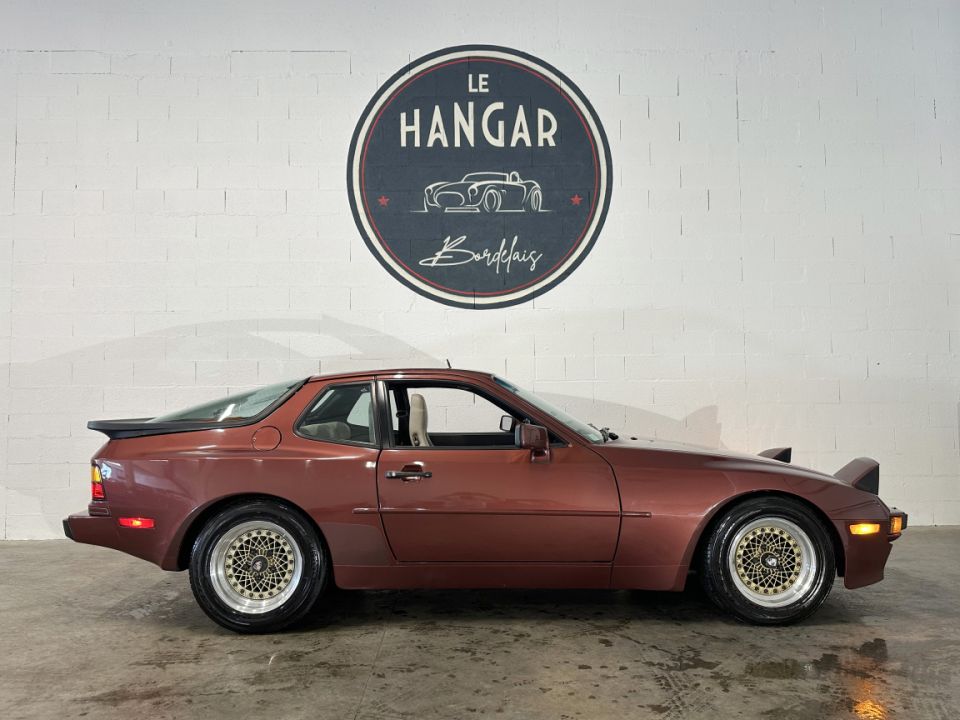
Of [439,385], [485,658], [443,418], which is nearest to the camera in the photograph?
[485,658]

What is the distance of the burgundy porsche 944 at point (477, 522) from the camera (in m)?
3.49

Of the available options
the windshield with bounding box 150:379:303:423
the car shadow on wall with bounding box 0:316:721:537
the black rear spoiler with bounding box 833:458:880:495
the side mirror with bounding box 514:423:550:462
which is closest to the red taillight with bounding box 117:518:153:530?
the windshield with bounding box 150:379:303:423

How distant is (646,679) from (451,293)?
3.79 metres

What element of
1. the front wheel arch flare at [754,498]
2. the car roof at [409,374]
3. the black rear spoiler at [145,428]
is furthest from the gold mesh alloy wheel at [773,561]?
the black rear spoiler at [145,428]

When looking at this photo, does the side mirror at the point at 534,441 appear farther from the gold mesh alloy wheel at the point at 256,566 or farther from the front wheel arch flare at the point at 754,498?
the gold mesh alloy wheel at the point at 256,566

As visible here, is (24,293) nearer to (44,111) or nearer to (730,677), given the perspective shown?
(44,111)

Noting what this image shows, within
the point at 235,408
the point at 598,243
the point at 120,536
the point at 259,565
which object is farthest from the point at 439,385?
the point at 598,243

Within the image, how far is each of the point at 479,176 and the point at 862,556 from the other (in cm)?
405

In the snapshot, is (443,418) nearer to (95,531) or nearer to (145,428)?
(145,428)

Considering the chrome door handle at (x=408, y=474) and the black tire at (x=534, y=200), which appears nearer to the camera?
the chrome door handle at (x=408, y=474)

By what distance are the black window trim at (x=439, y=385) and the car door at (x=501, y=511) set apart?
10 centimetres

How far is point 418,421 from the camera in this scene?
394cm

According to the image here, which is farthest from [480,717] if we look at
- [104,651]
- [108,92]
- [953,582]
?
[108,92]

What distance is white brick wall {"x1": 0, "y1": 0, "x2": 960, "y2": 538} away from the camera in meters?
6.10
